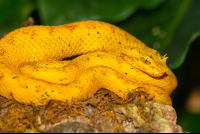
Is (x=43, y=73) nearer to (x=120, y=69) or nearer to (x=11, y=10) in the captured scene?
(x=120, y=69)

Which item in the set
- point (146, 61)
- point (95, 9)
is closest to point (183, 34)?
point (95, 9)

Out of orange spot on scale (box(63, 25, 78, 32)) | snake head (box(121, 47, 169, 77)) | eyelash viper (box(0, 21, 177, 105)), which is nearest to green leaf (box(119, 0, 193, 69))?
eyelash viper (box(0, 21, 177, 105))

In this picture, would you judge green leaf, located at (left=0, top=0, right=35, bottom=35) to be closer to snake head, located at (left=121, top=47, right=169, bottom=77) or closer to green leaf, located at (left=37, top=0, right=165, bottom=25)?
green leaf, located at (left=37, top=0, right=165, bottom=25)

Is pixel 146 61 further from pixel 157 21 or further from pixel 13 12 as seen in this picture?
pixel 13 12

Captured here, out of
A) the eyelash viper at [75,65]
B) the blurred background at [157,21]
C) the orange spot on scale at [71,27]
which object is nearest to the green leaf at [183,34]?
the blurred background at [157,21]

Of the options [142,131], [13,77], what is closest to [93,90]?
[142,131]

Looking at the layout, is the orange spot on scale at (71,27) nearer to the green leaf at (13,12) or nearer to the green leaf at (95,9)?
the green leaf at (95,9)
